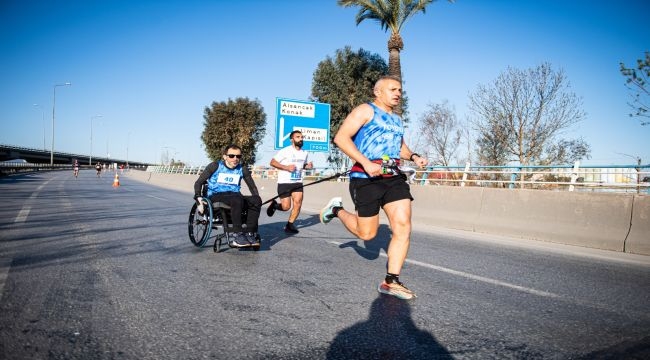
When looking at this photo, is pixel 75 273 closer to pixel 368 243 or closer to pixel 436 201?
pixel 368 243

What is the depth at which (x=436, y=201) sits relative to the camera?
11.0m

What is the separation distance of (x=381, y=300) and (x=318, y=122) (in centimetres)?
1370

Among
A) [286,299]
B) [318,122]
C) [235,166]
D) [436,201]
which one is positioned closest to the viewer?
[286,299]

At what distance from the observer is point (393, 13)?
19.2 m

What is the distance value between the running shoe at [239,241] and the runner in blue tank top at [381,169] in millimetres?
1851

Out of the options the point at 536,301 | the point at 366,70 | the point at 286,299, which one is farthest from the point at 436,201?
the point at 366,70

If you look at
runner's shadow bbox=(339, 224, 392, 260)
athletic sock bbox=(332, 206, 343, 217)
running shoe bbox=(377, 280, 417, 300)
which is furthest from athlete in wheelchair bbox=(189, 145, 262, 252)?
running shoe bbox=(377, 280, 417, 300)

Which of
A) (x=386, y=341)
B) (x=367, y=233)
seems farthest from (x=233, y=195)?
(x=386, y=341)

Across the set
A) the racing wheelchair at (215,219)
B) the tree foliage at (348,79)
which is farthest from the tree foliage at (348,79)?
the racing wheelchair at (215,219)

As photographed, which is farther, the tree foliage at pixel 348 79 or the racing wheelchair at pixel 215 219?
the tree foliage at pixel 348 79

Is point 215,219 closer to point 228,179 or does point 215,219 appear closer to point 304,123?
point 228,179

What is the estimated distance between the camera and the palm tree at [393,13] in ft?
62.9

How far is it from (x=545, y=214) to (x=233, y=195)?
6.13m

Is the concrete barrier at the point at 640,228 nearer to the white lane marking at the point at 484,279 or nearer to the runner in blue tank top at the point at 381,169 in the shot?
the white lane marking at the point at 484,279
